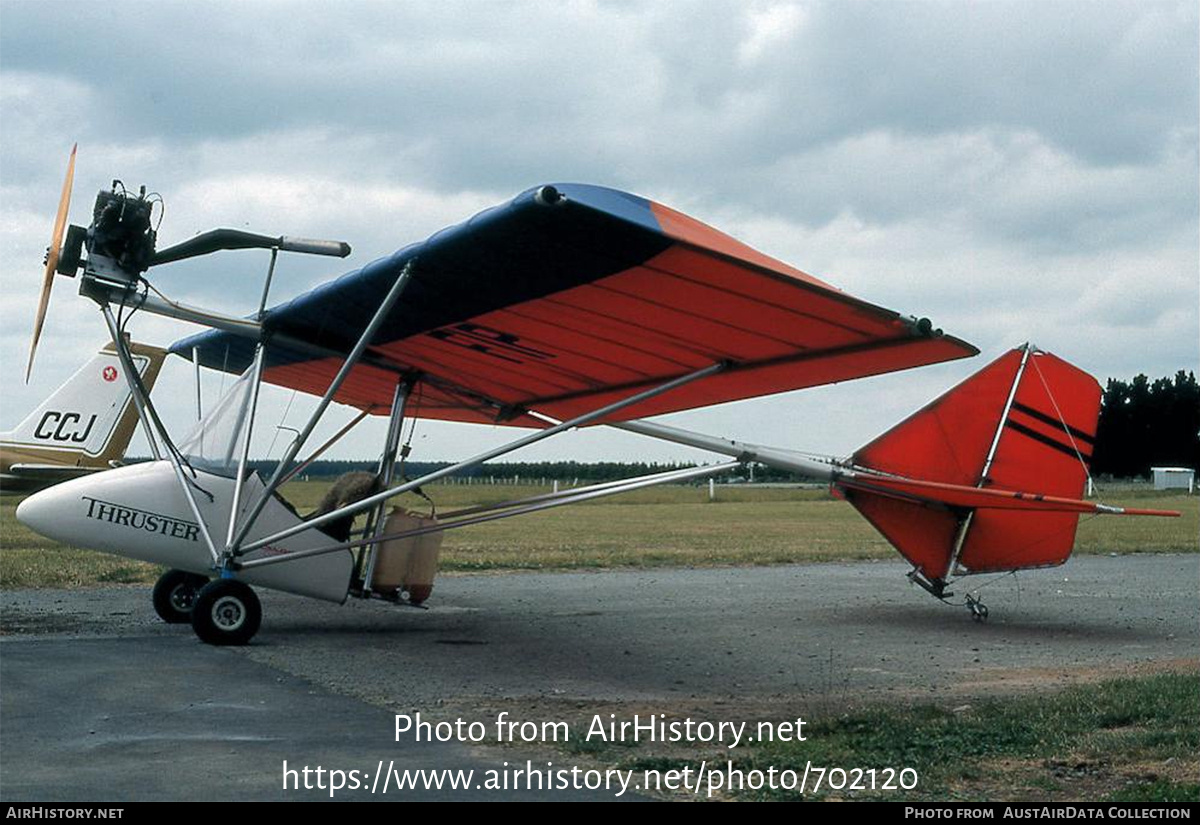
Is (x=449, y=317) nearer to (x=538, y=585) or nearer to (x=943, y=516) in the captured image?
(x=943, y=516)

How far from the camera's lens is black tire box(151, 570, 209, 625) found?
11.5 metres

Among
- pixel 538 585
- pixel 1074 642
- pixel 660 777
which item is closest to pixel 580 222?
pixel 660 777

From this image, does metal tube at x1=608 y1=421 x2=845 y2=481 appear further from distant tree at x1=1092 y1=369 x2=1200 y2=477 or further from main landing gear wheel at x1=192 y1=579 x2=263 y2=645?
distant tree at x1=1092 y1=369 x2=1200 y2=477

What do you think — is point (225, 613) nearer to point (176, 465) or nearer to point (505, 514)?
point (176, 465)

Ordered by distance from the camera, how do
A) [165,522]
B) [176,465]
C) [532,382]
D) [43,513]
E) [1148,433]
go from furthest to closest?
[1148,433] < [532,382] < [176,465] < [165,522] < [43,513]

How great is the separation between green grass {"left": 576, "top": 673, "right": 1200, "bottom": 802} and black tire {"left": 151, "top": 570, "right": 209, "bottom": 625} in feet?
22.2

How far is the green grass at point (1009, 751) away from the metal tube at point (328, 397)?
4457 mm

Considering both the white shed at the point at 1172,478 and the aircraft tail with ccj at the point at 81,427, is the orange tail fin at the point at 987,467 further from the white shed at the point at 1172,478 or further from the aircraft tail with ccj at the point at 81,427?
the white shed at the point at 1172,478

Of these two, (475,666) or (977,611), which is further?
(977,611)

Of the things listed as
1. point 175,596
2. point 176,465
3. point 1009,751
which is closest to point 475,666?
point 176,465

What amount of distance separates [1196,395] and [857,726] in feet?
376

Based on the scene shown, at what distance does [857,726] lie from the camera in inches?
268

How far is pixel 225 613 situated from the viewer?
984 centimetres

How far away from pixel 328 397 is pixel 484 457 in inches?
55.3
